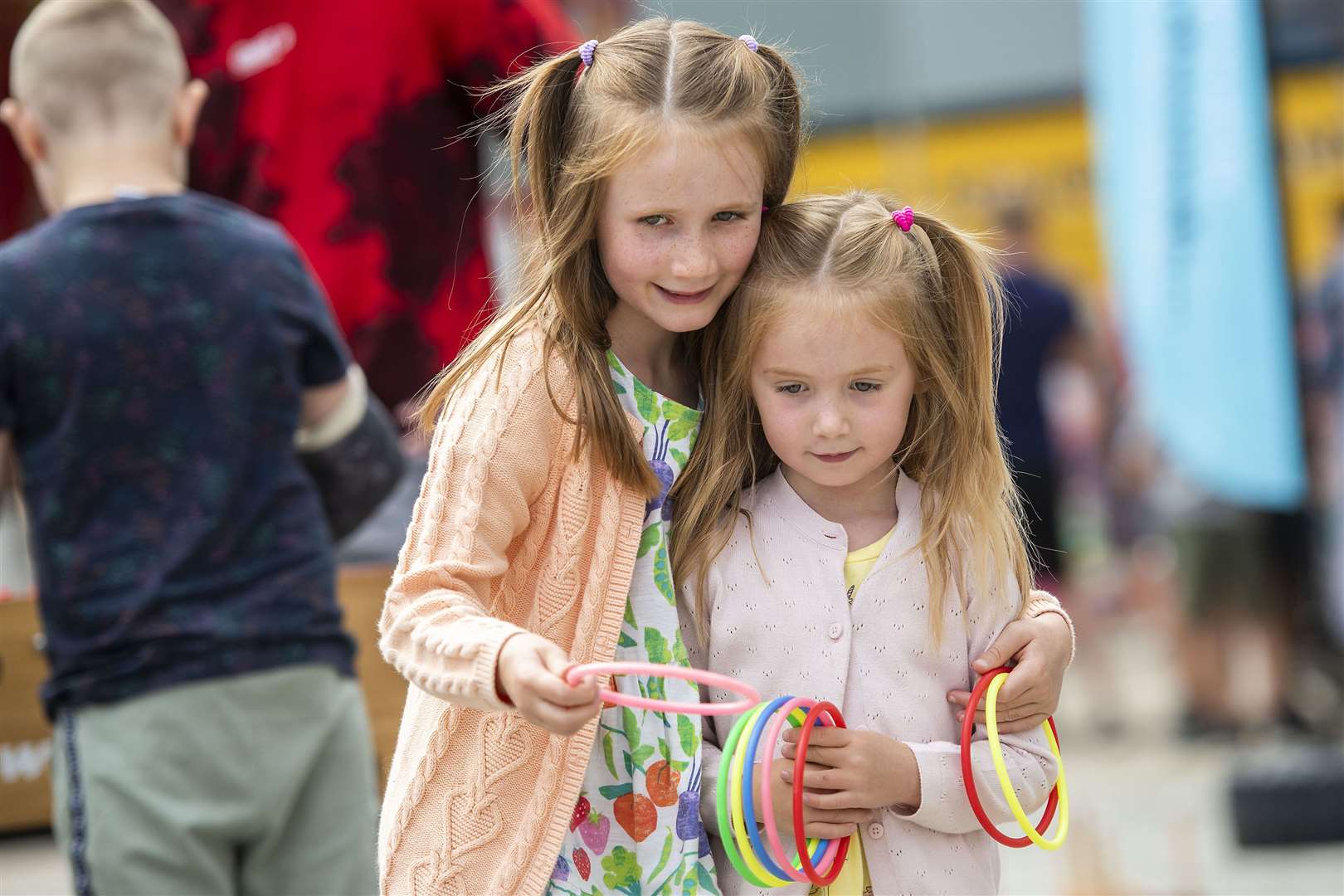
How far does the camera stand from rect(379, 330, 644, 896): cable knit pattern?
2121 millimetres

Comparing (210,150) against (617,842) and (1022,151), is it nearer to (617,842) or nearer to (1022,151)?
(617,842)

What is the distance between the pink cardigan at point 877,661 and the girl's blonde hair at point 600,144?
193 mm

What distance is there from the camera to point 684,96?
2.15m

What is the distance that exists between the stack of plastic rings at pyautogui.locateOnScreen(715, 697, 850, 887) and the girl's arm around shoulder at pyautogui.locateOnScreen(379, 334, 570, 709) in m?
0.30

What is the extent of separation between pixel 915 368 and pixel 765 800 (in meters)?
0.60

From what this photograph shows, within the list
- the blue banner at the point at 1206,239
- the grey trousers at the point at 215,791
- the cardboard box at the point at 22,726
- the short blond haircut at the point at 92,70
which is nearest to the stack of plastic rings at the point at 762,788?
the grey trousers at the point at 215,791

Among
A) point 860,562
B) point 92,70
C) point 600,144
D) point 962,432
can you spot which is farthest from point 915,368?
point 92,70

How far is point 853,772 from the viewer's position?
2.13 meters

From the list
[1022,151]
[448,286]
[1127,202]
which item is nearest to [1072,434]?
[1022,151]

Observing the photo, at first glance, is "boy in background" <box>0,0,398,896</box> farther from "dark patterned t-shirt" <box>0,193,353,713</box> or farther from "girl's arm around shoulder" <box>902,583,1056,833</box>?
"girl's arm around shoulder" <box>902,583,1056,833</box>

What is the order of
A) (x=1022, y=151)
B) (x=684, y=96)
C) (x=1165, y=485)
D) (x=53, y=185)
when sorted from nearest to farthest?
1. (x=684, y=96)
2. (x=53, y=185)
3. (x=1165, y=485)
4. (x=1022, y=151)

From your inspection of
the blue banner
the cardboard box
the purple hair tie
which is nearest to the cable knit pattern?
the purple hair tie

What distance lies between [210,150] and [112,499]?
128 cm

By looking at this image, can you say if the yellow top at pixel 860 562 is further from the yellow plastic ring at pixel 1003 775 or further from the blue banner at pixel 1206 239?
the blue banner at pixel 1206 239
